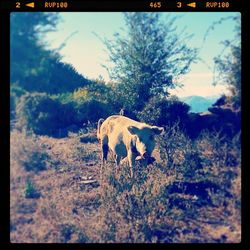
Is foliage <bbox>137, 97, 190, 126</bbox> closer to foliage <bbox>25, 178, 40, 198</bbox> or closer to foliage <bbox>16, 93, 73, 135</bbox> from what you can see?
foliage <bbox>16, 93, 73, 135</bbox>

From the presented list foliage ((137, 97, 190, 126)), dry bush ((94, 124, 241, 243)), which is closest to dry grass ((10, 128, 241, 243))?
dry bush ((94, 124, 241, 243))

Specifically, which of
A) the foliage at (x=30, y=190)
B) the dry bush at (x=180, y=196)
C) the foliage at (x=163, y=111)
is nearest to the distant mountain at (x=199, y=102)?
the foliage at (x=163, y=111)

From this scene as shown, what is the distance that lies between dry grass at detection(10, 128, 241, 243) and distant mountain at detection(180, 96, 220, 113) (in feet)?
1.26

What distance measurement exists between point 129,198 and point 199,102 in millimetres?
1403

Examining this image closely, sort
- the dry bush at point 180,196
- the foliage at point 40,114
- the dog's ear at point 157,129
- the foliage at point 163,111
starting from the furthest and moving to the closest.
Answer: the foliage at point 163,111, the dog's ear at point 157,129, the foliage at point 40,114, the dry bush at point 180,196

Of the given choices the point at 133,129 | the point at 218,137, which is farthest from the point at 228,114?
the point at 133,129

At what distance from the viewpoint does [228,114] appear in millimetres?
4555

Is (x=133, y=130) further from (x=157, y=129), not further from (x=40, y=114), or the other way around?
(x=40, y=114)

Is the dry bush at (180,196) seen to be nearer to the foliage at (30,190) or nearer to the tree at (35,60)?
the foliage at (30,190)

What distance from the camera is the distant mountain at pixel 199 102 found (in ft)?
15.2

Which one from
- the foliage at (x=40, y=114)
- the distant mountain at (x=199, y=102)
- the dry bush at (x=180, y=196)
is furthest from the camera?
the distant mountain at (x=199, y=102)

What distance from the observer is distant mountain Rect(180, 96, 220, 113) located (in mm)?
4625

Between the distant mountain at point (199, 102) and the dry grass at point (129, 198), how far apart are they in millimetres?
383

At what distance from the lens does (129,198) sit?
15.5 feet
